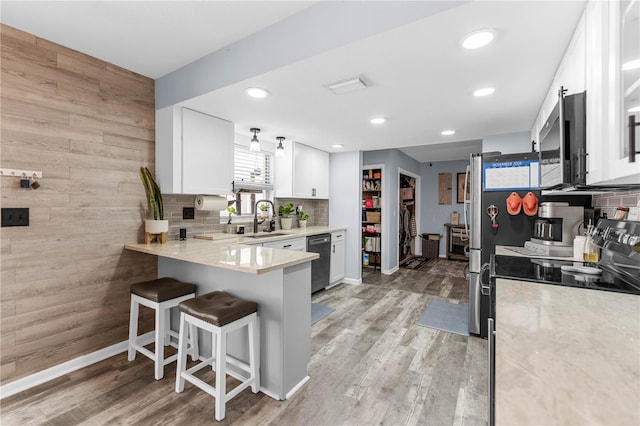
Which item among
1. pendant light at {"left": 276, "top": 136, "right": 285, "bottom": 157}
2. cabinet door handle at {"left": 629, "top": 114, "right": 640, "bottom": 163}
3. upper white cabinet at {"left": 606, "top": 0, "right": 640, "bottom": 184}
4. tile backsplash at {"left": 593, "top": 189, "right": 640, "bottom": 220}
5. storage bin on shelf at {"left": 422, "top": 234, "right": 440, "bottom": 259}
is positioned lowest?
storage bin on shelf at {"left": 422, "top": 234, "right": 440, "bottom": 259}

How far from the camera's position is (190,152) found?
268 cm

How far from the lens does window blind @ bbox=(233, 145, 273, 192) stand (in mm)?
3660

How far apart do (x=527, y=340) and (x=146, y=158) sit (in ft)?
9.86

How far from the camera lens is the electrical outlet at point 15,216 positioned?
1.90 meters

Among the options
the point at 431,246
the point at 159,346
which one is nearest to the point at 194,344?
the point at 159,346

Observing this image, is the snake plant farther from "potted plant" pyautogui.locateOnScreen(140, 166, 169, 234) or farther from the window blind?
the window blind

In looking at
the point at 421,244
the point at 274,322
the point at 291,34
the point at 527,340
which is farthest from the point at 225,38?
the point at 421,244

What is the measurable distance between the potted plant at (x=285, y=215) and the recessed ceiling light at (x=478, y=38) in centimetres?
302

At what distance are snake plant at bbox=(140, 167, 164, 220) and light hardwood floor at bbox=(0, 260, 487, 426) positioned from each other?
A: 4.04ft

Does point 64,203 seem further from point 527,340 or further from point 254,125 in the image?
point 527,340

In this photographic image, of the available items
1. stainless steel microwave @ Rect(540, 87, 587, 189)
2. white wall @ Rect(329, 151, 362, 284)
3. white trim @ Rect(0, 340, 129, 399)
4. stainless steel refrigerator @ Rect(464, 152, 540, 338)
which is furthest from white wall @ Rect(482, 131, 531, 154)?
white trim @ Rect(0, 340, 129, 399)

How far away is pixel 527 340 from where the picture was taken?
0.77m

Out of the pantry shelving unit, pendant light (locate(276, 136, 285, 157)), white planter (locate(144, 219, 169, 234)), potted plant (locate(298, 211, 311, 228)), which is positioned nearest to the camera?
white planter (locate(144, 219, 169, 234))

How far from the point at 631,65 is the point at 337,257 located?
3833 mm
